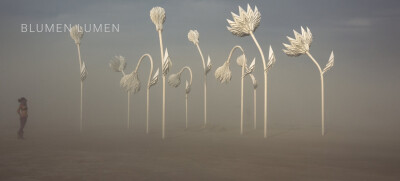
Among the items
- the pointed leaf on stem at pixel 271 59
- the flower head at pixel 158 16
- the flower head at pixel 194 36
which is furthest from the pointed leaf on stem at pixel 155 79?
the flower head at pixel 194 36

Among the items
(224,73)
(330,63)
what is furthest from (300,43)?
(224,73)

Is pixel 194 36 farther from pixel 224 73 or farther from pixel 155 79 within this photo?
pixel 155 79

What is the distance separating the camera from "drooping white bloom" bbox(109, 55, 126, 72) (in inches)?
1015

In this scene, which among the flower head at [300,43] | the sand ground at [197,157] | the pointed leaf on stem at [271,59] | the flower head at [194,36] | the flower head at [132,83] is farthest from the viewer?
the flower head at [194,36]

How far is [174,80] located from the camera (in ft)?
82.8

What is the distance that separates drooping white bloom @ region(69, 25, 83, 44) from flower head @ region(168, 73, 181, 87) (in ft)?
18.7

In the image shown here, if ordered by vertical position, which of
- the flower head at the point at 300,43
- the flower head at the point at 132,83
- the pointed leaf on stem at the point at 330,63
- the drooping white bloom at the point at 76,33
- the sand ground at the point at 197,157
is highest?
the drooping white bloom at the point at 76,33

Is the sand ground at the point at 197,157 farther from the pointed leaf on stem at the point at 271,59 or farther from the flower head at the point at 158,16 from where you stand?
the flower head at the point at 158,16

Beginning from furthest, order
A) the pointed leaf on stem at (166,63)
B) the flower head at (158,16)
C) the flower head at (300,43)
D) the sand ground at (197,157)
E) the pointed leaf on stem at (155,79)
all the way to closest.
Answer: the flower head at (300,43)
the pointed leaf on stem at (155,79)
the flower head at (158,16)
the pointed leaf on stem at (166,63)
the sand ground at (197,157)

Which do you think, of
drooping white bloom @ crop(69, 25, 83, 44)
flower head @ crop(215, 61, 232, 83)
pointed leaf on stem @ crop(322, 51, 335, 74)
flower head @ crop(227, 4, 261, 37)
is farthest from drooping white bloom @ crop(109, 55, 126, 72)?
A: pointed leaf on stem @ crop(322, 51, 335, 74)

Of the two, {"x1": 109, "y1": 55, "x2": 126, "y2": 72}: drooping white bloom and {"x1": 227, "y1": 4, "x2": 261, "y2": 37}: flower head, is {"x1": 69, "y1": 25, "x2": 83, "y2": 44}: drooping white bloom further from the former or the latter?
{"x1": 227, "y1": 4, "x2": 261, "y2": 37}: flower head

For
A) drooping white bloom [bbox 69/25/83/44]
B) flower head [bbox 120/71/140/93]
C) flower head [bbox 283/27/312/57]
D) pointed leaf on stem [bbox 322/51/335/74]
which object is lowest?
flower head [bbox 120/71/140/93]

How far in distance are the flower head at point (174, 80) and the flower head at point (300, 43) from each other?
7.19 meters

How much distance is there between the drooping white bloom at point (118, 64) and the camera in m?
25.8
